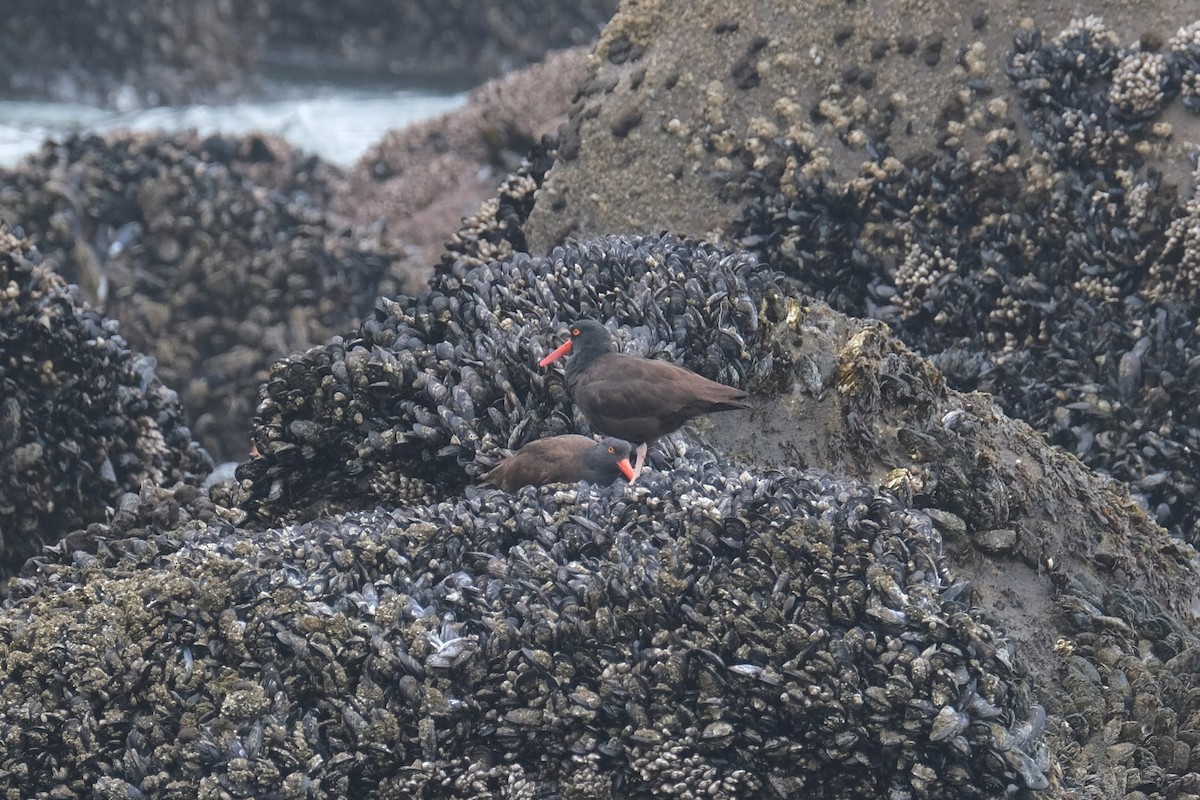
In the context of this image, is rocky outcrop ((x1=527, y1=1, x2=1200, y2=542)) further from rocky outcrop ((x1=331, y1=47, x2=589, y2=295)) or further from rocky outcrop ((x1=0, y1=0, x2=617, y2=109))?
rocky outcrop ((x1=0, y1=0, x2=617, y2=109))

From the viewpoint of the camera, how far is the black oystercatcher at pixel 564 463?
273 inches

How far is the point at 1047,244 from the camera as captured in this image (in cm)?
1003

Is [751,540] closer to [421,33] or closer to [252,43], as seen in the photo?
[421,33]

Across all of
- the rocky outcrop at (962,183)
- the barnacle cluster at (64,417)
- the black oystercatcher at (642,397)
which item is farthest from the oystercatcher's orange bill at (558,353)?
the rocky outcrop at (962,183)

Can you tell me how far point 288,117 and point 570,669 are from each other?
21043 millimetres

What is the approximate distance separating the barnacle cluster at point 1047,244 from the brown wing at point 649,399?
11.7 ft

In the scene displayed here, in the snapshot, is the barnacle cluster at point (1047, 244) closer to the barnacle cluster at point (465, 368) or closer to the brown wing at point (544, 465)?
the barnacle cluster at point (465, 368)

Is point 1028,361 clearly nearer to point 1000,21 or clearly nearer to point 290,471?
point 1000,21

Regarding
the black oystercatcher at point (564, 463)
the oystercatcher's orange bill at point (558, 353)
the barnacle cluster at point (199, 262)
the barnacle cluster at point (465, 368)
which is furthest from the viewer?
the barnacle cluster at point (199, 262)

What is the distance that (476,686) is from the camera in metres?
6.04

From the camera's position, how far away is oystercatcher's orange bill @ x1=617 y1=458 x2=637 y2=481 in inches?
271

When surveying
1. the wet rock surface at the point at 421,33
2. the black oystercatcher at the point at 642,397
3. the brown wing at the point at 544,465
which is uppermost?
the wet rock surface at the point at 421,33

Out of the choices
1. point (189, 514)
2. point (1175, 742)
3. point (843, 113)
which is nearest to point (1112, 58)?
point (843, 113)

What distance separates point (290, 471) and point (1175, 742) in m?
4.94
